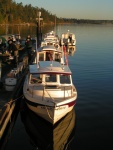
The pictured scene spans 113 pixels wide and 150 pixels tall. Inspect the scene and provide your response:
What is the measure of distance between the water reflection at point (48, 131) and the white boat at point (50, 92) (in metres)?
0.59

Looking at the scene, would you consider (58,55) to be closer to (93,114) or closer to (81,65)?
(93,114)

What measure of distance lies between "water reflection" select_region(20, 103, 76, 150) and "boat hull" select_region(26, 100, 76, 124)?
0.55 meters

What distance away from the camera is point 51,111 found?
15.7 meters

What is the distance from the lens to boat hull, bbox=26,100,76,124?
51.7ft

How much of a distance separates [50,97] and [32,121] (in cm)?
215

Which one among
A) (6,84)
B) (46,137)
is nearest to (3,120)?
(46,137)

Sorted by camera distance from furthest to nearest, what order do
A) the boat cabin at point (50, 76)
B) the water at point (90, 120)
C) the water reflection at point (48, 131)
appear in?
the boat cabin at point (50, 76)
the water reflection at point (48, 131)
the water at point (90, 120)

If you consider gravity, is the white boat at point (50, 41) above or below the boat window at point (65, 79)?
below

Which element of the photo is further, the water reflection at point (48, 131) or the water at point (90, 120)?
the water reflection at point (48, 131)

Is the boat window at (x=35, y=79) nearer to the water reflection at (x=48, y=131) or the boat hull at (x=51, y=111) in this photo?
the boat hull at (x=51, y=111)

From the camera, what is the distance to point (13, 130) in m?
16.2

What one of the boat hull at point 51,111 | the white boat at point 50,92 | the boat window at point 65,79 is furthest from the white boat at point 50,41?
the boat hull at point 51,111

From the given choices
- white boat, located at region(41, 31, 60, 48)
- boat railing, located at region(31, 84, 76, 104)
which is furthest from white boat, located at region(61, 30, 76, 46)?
boat railing, located at region(31, 84, 76, 104)

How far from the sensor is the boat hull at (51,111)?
1577cm
